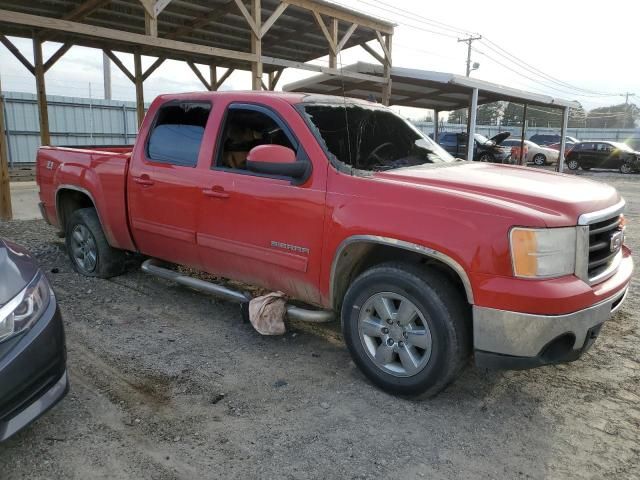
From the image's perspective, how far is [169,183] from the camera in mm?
4402

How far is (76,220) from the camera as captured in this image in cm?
563

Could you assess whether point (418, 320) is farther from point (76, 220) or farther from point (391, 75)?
point (391, 75)

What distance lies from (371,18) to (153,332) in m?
10.7

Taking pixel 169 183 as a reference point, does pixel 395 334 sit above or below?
below

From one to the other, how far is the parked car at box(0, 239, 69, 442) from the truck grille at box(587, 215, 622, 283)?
2.94 meters

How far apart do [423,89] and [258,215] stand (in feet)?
47.9

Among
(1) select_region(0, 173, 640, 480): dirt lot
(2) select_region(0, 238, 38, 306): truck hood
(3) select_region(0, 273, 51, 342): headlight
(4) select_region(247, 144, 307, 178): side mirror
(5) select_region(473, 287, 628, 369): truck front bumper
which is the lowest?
(1) select_region(0, 173, 640, 480): dirt lot

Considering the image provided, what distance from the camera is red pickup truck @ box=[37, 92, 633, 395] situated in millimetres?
2771

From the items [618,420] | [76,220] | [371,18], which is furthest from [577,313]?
[371,18]

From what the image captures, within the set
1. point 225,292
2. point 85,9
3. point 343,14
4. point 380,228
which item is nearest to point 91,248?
point 225,292

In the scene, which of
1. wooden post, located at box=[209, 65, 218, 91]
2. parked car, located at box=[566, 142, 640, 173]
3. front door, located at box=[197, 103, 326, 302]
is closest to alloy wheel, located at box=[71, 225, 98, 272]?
front door, located at box=[197, 103, 326, 302]

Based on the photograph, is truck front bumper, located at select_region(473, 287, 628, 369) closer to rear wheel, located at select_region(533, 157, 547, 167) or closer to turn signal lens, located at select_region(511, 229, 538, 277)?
turn signal lens, located at select_region(511, 229, 538, 277)

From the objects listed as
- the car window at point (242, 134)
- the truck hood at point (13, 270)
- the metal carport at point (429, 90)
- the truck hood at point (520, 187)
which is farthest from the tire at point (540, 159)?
the truck hood at point (13, 270)

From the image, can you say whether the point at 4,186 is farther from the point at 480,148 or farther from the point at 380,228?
the point at 480,148
